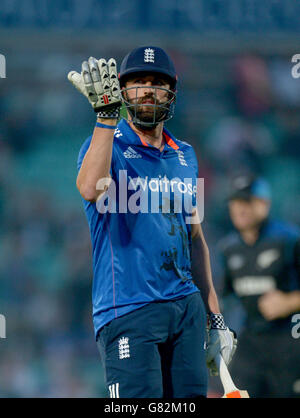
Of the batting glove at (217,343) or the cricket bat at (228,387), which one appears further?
the batting glove at (217,343)

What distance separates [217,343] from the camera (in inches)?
106

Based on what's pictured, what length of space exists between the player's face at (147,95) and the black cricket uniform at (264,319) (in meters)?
2.46

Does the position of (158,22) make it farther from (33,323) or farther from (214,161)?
(33,323)

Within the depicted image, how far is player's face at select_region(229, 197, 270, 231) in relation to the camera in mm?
4918

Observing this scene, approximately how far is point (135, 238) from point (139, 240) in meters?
0.02

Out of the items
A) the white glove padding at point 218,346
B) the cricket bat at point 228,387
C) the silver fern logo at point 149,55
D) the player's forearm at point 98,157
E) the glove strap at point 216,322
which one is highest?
the silver fern logo at point 149,55

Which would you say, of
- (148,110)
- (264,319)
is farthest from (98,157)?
(264,319)

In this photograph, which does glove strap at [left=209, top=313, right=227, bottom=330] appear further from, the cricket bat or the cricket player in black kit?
the cricket player in black kit

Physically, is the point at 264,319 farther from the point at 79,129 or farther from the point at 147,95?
the point at 79,129

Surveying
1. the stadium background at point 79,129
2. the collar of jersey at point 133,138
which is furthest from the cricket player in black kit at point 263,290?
the collar of jersey at point 133,138

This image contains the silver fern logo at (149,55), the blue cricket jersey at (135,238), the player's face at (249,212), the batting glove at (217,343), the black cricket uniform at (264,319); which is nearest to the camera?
the blue cricket jersey at (135,238)

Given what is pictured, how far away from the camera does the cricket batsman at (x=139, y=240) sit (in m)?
2.23

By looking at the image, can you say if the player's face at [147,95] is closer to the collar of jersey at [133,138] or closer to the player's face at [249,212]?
the collar of jersey at [133,138]

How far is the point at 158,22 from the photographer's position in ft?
24.9
